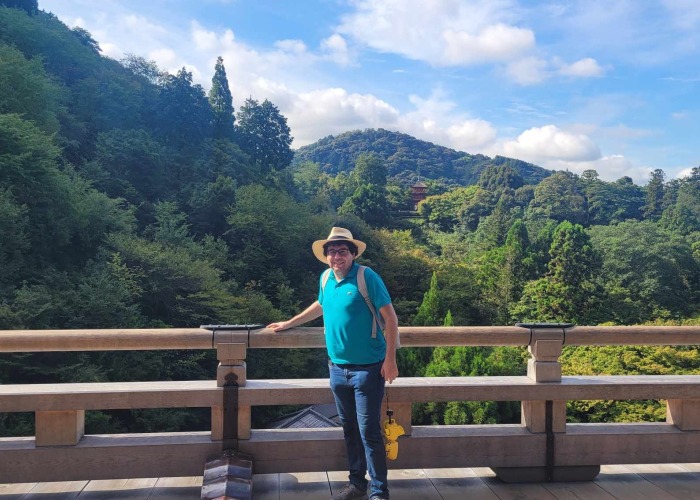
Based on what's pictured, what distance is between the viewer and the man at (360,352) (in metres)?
2.64

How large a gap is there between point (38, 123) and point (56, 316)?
14.7 metres

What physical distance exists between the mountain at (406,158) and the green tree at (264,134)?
219 ft

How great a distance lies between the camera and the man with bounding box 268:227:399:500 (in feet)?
8.66

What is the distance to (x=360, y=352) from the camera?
104 inches

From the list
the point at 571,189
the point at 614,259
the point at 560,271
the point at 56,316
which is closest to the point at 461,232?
the point at 571,189

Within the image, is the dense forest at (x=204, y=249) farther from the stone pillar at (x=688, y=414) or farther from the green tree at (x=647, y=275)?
the stone pillar at (x=688, y=414)

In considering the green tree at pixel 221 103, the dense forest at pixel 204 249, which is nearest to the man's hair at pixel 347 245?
the dense forest at pixel 204 249

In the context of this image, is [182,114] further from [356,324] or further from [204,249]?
[356,324]

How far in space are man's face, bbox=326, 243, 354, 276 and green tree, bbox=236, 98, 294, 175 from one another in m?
48.0

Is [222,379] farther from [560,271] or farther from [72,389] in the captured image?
[560,271]

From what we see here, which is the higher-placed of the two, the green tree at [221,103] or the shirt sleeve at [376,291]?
the green tree at [221,103]

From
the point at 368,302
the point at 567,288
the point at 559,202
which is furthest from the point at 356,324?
the point at 559,202

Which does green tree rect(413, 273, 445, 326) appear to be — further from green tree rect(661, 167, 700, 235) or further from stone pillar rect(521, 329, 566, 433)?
green tree rect(661, 167, 700, 235)

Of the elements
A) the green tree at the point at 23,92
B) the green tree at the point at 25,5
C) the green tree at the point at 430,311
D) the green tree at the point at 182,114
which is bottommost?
the green tree at the point at 430,311
